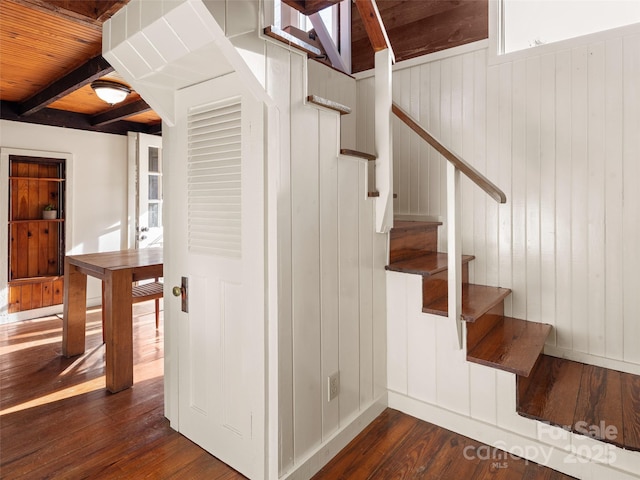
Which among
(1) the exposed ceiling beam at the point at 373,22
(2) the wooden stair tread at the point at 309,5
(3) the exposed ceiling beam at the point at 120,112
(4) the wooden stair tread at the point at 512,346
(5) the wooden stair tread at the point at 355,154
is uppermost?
(2) the wooden stair tread at the point at 309,5

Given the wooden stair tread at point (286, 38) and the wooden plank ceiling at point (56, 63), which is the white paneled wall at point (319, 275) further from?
the wooden plank ceiling at point (56, 63)

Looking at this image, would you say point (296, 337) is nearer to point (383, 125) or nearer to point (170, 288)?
point (170, 288)

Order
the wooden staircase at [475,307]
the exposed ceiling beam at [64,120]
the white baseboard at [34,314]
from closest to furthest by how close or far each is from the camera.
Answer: the wooden staircase at [475,307]
the exposed ceiling beam at [64,120]
the white baseboard at [34,314]

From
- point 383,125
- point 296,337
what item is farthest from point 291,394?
point 383,125

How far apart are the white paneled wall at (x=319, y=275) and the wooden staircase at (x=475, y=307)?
240mm

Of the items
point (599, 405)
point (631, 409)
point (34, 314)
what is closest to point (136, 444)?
point (599, 405)

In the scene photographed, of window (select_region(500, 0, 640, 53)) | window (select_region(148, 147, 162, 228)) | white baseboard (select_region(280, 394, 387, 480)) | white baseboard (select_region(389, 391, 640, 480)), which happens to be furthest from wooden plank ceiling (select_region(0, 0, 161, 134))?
white baseboard (select_region(389, 391, 640, 480))

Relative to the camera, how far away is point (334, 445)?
1947 millimetres

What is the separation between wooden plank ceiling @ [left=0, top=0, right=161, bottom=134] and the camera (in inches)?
79.9

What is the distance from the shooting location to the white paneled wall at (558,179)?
193 centimetres

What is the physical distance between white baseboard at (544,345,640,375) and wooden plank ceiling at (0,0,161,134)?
2.97 meters

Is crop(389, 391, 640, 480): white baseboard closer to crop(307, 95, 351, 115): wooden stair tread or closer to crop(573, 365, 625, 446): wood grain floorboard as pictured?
crop(573, 365, 625, 446): wood grain floorboard

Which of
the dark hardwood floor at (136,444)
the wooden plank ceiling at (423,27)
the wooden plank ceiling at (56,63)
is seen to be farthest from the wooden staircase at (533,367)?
the wooden plank ceiling at (56,63)

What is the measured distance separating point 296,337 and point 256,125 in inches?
36.9
